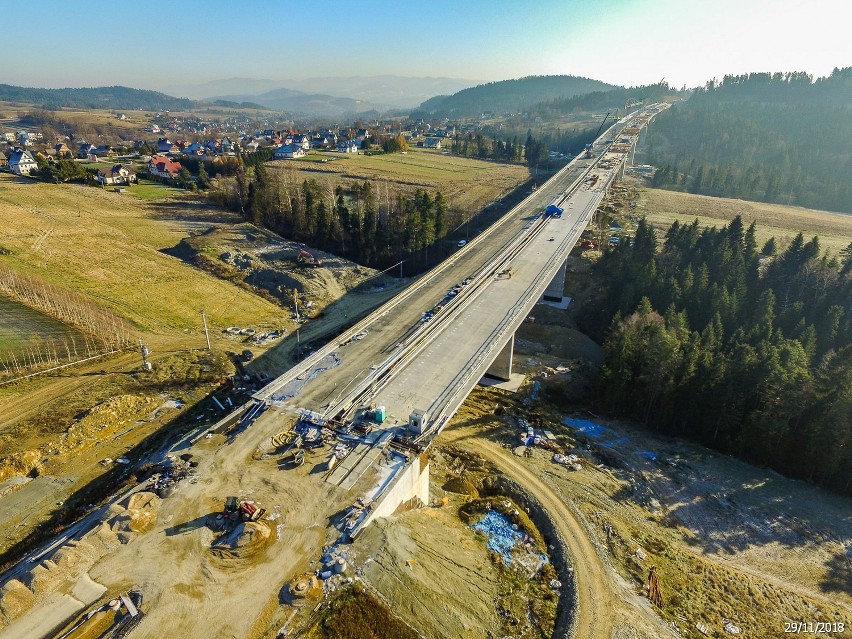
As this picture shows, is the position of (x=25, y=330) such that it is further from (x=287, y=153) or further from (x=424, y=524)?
(x=287, y=153)

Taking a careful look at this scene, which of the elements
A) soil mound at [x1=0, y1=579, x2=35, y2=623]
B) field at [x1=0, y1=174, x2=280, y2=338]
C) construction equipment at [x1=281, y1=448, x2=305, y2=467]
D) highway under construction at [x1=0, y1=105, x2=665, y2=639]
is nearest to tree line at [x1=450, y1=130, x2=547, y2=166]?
field at [x1=0, y1=174, x2=280, y2=338]

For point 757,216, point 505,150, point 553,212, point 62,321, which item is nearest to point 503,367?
point 553,212

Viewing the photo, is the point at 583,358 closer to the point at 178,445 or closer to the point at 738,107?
the point at 178,445

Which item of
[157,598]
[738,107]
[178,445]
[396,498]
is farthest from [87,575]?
[738,107]

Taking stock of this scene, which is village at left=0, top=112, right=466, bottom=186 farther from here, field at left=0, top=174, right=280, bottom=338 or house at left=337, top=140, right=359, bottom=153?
field at left=0, top=174, right=280, bottom=338
